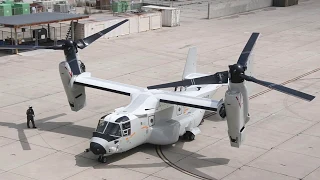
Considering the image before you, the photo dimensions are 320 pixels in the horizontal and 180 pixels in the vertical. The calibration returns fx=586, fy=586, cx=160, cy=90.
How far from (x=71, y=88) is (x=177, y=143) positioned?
6.37m

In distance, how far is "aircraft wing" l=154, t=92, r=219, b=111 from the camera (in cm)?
2775

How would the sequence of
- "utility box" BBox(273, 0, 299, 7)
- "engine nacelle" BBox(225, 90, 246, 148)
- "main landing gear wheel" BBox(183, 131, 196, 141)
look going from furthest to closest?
"utility box" BBox(273, 0, 299, 7) < "main landing gear wheel" BBox(183, 131, 196, 141) < "engine nacelle" BBox(225, 90, 246, 148)

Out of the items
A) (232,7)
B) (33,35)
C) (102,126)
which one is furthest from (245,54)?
(232,7)

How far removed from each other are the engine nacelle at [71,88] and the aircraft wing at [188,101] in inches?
183

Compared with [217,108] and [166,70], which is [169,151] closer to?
[217,108]

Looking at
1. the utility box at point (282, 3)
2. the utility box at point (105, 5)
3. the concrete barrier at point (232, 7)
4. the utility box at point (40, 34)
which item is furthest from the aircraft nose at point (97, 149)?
the utility box at point (282, 3)

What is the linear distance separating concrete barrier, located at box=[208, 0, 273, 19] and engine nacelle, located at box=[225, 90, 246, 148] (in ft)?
151

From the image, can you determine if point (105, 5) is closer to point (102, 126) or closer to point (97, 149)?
point (102, 126)

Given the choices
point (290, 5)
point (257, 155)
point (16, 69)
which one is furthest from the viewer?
point (290, 5)

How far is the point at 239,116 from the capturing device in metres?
25.8

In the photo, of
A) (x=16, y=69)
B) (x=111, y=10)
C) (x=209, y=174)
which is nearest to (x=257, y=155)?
(x=209, y=174)

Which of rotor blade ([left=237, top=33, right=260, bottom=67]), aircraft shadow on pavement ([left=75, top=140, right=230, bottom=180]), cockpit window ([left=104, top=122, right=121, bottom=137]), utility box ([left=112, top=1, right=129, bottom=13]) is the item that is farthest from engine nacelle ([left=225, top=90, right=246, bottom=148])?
utility box ([left=112, top=1, right=129, bottom=13])

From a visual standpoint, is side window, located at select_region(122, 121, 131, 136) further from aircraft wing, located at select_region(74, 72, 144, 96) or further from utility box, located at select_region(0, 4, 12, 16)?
utility box, located at select_region(0, 4, 12, 16)

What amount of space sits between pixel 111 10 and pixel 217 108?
48671 mm
